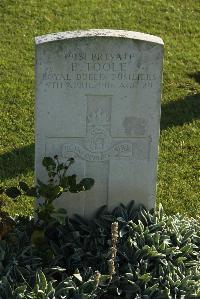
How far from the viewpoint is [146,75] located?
4.70m

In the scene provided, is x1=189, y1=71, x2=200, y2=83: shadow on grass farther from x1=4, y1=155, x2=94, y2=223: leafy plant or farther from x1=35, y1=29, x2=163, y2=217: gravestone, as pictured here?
x1=4, y1=155, x2=94, y2=223: leafy plant

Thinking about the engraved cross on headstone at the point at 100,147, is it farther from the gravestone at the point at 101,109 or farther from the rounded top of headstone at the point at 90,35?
the rounded top of headstone at the point at 90,35

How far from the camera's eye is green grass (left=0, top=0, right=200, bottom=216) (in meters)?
6.45

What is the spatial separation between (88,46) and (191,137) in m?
2.93

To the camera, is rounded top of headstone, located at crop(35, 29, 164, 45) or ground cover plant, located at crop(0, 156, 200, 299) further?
rounded top of headstone, located at crop(35, 29, 164, 45)

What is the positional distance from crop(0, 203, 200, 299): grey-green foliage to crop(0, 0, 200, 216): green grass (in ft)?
3.25

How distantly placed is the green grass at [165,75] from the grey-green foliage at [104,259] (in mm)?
990

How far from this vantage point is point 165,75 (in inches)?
338

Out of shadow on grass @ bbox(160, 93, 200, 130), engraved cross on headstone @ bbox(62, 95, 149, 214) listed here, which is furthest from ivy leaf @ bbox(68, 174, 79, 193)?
shadow on grass @ bbox(160, 93, 200, 130)

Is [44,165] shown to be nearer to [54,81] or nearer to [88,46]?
A: [54,81]

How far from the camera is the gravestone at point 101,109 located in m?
4.58

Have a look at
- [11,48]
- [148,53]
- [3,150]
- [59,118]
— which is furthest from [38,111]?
[11,48]

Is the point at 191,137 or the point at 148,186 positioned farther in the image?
the point at 191,137

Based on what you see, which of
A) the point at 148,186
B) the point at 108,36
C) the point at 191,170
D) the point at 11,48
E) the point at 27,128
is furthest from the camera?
the point at 11,48
